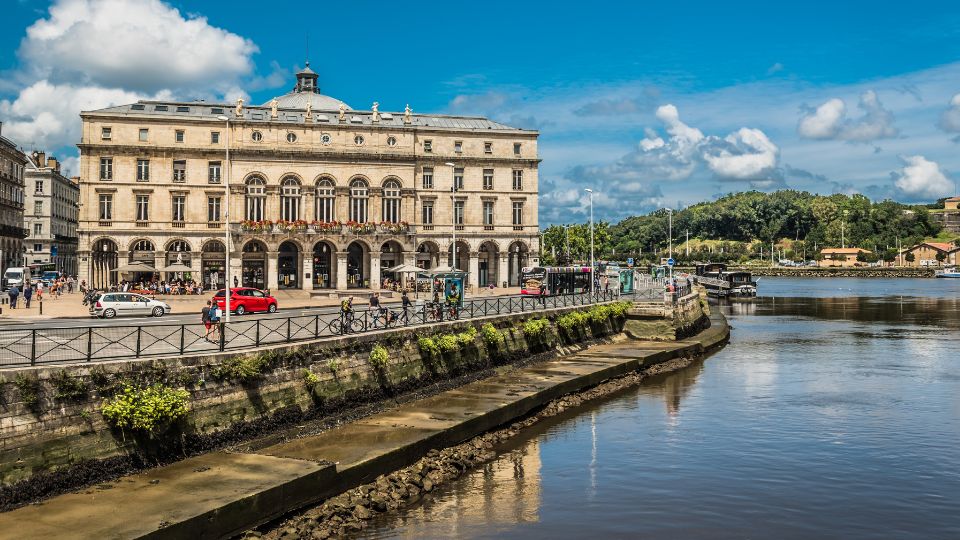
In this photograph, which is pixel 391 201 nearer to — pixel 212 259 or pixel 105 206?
pixel 212 259

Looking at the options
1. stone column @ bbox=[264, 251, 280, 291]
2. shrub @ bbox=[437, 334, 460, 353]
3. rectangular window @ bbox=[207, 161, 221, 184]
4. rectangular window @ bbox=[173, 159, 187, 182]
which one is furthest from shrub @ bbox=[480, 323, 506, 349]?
rectangular window @ bbox=[173, 159, 187, 182]

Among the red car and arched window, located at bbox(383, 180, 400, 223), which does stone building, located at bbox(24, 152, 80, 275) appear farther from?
the red car

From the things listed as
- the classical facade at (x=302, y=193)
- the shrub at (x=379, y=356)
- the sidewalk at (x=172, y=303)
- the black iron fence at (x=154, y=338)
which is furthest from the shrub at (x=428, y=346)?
the classical facade at (x=302, y=193)

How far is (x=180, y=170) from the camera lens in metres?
78.8

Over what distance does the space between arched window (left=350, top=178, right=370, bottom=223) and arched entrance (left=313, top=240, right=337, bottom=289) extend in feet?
12.9

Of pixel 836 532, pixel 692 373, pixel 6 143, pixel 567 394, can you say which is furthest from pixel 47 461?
pixel 6 143

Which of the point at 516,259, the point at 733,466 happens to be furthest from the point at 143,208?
the point at 733,466

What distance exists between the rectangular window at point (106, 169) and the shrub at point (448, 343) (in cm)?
5309

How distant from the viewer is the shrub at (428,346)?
34.8 m

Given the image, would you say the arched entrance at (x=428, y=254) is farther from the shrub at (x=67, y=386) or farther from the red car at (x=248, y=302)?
the shrub at (x=67, y=386)

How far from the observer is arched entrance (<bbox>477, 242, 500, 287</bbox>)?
287ft

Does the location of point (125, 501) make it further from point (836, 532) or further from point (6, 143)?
point (6, 143)

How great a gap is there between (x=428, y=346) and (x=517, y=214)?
5374 centimetres

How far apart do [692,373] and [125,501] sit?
3419 centimetres
